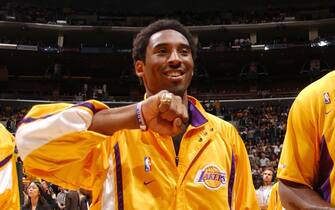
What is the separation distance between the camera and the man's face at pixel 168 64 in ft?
7.49

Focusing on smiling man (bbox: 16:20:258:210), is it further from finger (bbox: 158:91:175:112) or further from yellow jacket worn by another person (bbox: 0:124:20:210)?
yellow jacket worn by another person (bbox: 0:124:20:210)

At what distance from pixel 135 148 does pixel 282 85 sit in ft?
95.9

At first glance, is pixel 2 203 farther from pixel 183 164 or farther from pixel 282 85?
pixel 282 85

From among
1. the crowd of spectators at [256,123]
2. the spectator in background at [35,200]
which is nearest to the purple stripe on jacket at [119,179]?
the spectator in background at [35,200]

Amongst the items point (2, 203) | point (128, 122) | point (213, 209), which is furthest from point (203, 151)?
point (2, 203)

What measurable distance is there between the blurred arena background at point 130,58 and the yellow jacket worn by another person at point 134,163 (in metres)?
24.9

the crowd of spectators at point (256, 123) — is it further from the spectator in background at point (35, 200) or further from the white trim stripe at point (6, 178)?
the white trim stripe at point (6, 178)

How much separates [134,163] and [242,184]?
24.1 inches

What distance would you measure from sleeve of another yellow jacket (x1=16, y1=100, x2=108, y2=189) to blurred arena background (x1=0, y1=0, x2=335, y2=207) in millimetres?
25349

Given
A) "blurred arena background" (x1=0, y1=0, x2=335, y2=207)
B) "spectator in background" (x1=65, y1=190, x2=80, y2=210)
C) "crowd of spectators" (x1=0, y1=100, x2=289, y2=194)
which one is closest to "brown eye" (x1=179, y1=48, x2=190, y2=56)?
"spectator in background" (x1=65, y1=190, x2=80, y2=210)

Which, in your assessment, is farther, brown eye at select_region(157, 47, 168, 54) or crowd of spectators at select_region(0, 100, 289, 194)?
crowd of spectators at select_region(0, 100, 289, 194)

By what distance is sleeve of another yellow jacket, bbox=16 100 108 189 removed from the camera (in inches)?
75.9

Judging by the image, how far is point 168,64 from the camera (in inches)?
90.0

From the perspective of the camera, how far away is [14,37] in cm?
3067
